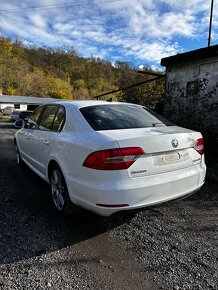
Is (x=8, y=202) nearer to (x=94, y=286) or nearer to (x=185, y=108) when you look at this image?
(x=94, y=286)

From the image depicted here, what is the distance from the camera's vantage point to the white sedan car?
2.81 metres

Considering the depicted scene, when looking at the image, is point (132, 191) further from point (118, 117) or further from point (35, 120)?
point (35, 120)

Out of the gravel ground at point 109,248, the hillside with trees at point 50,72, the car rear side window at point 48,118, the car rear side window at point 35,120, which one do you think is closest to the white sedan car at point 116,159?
the car rear side window at point 48,118

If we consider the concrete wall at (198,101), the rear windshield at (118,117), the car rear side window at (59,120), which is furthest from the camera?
the concrete wall at (198,101)

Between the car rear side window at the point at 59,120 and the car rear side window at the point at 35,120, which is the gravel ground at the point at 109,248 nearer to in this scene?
the car rear side window at the point at 59,120

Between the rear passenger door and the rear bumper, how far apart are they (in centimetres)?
93

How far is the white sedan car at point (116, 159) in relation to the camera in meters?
2.81

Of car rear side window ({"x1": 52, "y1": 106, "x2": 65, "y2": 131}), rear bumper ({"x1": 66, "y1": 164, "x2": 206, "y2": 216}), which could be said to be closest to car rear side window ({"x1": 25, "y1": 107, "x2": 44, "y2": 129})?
car rear side window ({"x1": 52, "y1": 106, "x2": 65, "y2": 131})

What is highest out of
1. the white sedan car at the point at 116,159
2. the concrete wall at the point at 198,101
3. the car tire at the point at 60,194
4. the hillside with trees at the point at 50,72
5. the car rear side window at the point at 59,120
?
the hillside with trees at the point at 50,72

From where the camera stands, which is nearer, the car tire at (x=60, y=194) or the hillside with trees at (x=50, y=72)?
the car tire at (x=60, y=194)

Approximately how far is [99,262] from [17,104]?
54058mm

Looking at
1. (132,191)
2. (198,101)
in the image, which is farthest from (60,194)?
(198,101)

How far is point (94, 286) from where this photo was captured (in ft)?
7.75

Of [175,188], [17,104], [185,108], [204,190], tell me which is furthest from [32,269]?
[17,104]
